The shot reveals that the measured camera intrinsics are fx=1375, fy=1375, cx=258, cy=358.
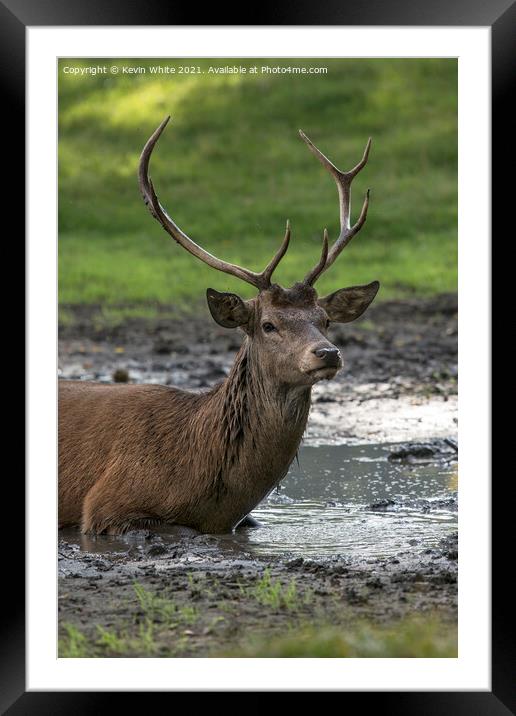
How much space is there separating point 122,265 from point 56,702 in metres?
11.6

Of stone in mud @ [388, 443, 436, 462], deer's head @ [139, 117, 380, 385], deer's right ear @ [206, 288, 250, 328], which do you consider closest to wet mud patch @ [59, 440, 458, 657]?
stone in mud @ [388, 443, 436, 462]

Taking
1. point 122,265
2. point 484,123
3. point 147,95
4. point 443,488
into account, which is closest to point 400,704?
point 484,123

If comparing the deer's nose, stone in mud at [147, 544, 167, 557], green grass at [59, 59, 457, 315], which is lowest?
stone in mud at [147, 544, 167, 557]

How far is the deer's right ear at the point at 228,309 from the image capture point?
23.7 ft

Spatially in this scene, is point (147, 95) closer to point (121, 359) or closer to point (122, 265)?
point (122, 265)

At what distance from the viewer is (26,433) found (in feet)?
17.8

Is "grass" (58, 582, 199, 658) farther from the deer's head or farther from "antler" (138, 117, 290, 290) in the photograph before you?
"antler" (138, 117, 290, 290)

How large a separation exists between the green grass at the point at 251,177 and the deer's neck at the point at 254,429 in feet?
25.8

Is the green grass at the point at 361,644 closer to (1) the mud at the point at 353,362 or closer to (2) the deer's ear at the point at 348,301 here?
(2) the deer's ear at the point at 348,301

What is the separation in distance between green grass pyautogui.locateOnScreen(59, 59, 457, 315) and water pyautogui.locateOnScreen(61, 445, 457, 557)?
6.14 meters

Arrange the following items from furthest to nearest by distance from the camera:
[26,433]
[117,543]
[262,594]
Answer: [117,543] → [262,594] → [26,433]

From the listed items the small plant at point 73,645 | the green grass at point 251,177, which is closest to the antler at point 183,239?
the small plant at point 73,645

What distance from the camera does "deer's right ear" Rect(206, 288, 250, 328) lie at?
23.7 feet

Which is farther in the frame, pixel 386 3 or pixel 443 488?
pixel 443 488
